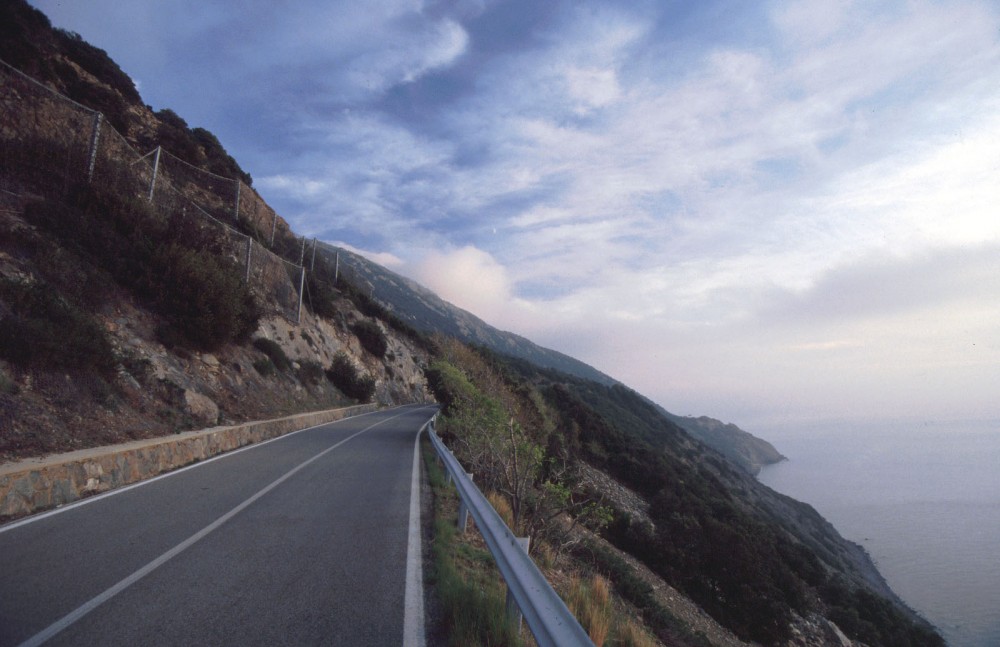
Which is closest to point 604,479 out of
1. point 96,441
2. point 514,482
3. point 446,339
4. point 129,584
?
point 446,339

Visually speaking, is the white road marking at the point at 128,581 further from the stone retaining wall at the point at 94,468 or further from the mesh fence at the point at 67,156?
the mesh fence at the point at 67,156

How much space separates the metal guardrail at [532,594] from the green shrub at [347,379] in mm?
27088

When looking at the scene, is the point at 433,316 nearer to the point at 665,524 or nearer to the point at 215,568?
the point at 665,524

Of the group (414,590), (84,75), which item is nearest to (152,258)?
(414,590)

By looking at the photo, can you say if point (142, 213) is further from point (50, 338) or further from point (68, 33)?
point (68, 33)

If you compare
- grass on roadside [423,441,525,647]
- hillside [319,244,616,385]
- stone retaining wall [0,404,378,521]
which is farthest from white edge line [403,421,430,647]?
hillside [319,244,616,385]

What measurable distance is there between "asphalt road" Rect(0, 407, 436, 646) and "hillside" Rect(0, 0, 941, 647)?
2362 millimetres

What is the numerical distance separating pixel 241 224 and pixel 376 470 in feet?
77.7

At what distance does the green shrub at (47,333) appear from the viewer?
855 cm

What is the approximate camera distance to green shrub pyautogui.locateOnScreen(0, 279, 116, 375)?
8555 millimetres

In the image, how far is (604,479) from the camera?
3081 cm

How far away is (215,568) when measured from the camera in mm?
4516

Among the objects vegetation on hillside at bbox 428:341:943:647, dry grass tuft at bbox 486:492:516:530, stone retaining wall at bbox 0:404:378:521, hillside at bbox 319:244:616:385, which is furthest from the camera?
hillside at bbox 319:244:616:385

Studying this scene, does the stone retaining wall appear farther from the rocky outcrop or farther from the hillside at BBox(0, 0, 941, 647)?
the rocky outcrop
